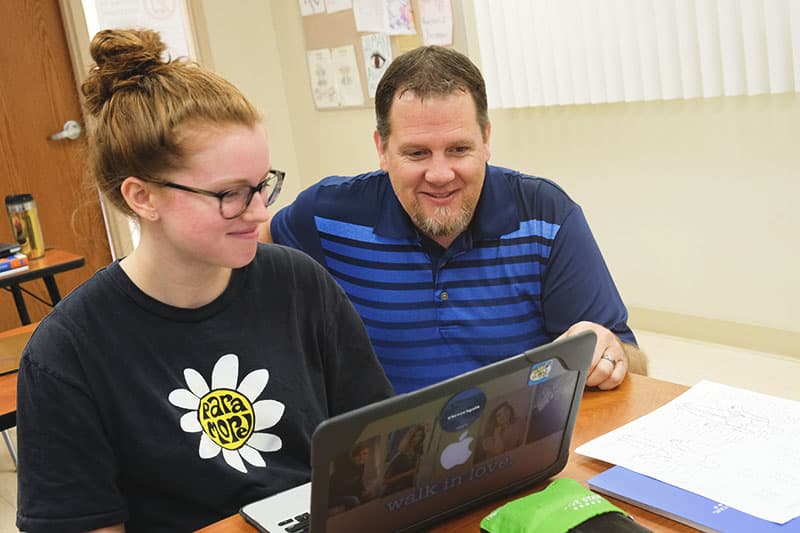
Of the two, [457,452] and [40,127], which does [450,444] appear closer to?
[457,452]

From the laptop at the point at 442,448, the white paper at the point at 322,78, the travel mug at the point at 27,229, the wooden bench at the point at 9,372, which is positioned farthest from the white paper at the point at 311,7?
the laptop at the point at 442,448

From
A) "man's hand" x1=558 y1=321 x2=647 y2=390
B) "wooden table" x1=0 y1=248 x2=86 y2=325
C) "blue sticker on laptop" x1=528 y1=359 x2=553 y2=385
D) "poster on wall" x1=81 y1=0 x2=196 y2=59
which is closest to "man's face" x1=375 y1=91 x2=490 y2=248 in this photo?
"man's hand" x1=558 y1=321 x2=647 y2=390

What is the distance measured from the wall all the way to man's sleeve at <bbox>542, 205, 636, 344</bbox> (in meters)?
1.53

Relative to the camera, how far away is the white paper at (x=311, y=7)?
14.6ft

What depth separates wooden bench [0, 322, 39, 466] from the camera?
2.06 m

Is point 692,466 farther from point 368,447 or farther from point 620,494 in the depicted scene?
point 368,447

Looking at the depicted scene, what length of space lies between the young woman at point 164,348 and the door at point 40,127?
3.13 metres

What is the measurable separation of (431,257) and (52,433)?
2.66ft

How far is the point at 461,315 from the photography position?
173cm

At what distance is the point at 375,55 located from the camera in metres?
4.22

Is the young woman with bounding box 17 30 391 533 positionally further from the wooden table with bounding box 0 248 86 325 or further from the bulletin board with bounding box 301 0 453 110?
the bulletin board with bounding box 301 0 453 110

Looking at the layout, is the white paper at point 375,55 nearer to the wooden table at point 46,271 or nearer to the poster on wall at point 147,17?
the poster on wall at point 147,17

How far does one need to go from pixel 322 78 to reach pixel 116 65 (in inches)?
132

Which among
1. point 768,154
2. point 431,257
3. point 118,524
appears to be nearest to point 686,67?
point 768,154
